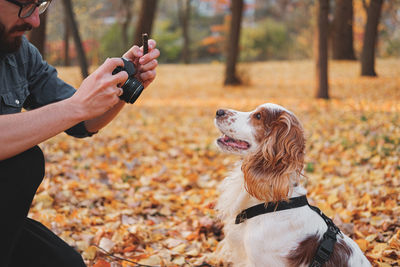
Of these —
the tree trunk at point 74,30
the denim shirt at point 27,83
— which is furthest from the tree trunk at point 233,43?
the denim shirt at point 27,83

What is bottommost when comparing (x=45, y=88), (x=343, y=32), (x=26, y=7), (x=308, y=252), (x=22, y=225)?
(x=343, y=32)

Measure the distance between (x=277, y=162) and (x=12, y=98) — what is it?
174 centimetres

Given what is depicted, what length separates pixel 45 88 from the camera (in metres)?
2.74

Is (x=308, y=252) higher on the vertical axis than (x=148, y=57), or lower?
lower

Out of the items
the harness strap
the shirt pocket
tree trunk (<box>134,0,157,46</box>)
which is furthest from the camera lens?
tree trunk (<box>134,0,157,46</box>)

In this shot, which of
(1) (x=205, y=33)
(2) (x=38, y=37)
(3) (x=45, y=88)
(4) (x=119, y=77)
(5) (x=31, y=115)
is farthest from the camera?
(1) (x=205, y=33)

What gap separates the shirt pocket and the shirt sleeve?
0.61 ft

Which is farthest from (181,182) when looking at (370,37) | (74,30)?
(370,37)

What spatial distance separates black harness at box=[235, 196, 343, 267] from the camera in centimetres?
231

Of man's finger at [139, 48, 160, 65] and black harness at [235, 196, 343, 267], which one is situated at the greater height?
man's finger at [139, 48, 160, 65]

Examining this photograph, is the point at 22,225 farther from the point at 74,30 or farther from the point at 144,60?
the point at 74,30

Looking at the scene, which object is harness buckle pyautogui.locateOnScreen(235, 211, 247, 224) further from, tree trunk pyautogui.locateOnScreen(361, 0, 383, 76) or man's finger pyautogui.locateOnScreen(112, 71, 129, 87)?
tree trunk pyautogui.locateOnScreen(361, 0, 383, 76)

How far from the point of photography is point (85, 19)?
1080 inches

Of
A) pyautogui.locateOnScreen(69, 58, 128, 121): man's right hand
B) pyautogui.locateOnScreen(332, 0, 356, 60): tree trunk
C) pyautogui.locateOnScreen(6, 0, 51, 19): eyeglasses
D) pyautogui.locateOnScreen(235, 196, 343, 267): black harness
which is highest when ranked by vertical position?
pyautogui.locateOnScreen(6, 0, 51, 19): eyeglasses
